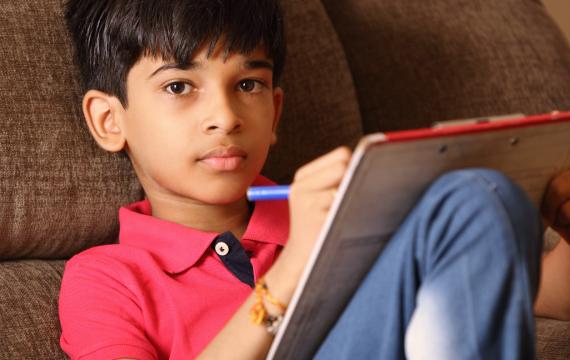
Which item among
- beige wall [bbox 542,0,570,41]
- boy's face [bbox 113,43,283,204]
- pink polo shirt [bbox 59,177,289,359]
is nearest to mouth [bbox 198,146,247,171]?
boy's face [bbox 113,43,283,204]

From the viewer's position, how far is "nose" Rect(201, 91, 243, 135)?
1087 millimetres

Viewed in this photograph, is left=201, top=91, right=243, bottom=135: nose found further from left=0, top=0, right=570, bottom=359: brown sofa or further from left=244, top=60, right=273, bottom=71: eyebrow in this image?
left=0, top=0, right=570, bottom=359: brown sofa

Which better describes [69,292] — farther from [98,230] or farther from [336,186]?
[336,186]

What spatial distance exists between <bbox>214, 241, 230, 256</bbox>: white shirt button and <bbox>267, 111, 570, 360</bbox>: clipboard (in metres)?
0.28

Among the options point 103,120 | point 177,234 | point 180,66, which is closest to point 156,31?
point 180,66

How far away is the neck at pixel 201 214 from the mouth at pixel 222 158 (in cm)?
11

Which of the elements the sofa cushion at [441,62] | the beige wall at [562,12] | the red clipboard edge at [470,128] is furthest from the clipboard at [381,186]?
the beige wall at [562,12]

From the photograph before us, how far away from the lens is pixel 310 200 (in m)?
0.83

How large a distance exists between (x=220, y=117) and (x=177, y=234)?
0.60ft

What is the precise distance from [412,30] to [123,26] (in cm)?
76

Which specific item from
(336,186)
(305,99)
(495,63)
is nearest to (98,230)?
(305,99)

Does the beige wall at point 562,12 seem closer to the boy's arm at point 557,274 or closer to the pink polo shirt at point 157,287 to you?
the boy's arm at point 557,274

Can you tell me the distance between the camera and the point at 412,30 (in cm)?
174

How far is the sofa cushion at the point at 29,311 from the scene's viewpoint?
1.09 m
